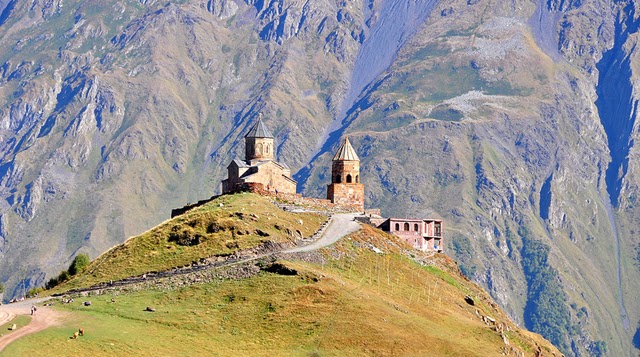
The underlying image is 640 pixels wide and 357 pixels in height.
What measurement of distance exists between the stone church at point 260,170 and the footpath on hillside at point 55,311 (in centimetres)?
1863

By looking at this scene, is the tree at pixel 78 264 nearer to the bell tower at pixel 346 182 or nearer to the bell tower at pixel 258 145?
the bell tower at pixel 346 182

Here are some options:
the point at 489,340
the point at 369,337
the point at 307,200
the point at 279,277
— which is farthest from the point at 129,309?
the point at 307,200

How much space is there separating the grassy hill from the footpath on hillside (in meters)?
1.18

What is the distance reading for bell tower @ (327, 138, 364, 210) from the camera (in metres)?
136

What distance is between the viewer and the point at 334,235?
113m

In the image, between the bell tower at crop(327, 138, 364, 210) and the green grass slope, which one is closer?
the green grass slope

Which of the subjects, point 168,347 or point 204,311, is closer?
point 168,347

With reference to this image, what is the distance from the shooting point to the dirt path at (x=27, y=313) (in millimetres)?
75938

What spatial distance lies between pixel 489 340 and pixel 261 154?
7116 centimetres

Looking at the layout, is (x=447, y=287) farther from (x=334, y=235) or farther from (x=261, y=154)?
(x=261, y=154)

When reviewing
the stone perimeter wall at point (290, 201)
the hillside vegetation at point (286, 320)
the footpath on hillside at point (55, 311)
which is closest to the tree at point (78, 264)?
the stone perimeter wall at point (290, 201)

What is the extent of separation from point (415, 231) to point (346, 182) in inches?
561

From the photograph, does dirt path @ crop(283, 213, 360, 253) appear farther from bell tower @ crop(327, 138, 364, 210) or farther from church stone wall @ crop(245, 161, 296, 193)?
church stone wall @ crop(245, 161, 296, 193)

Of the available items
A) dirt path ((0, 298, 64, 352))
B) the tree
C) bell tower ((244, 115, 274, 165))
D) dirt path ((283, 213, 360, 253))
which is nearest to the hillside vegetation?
dirt path ((0, 298, 64, 352))
